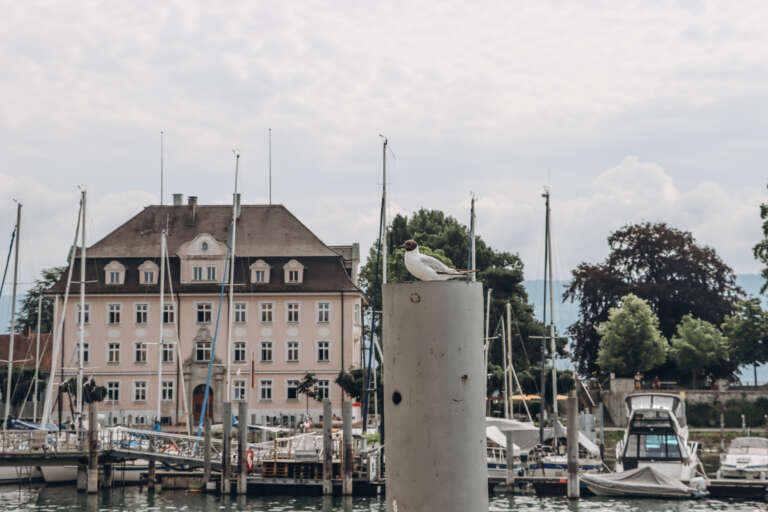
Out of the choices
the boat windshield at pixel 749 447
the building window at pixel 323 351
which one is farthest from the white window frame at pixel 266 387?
the boat windshield at pixel 749 447

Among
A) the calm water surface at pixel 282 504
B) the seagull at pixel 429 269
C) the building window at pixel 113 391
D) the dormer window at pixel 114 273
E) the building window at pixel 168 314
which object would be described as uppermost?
the dormer window at pixel 114 273

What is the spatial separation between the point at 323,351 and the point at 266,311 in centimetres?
450

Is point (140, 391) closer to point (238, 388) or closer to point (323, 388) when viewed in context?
point (238, 388)

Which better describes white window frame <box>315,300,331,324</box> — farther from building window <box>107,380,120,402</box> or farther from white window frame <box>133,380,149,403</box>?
building window <box>107,380,120,402</box>

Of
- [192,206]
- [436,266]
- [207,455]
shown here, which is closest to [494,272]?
[192,206]

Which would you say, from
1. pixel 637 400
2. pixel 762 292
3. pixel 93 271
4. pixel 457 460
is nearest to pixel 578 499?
pixel 637 400

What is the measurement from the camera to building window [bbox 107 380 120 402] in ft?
227

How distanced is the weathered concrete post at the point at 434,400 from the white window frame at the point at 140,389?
219 ft

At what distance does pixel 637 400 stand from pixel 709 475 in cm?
414

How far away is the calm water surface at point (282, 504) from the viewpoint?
34625 millimetres

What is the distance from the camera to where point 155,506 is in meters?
37.0

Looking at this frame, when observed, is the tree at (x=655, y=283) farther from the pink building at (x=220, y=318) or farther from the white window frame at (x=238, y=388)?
the white window frame at (x=238, y=388)

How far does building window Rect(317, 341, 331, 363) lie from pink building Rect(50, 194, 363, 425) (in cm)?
6

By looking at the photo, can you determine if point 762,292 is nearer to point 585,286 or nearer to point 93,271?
point 585,286
